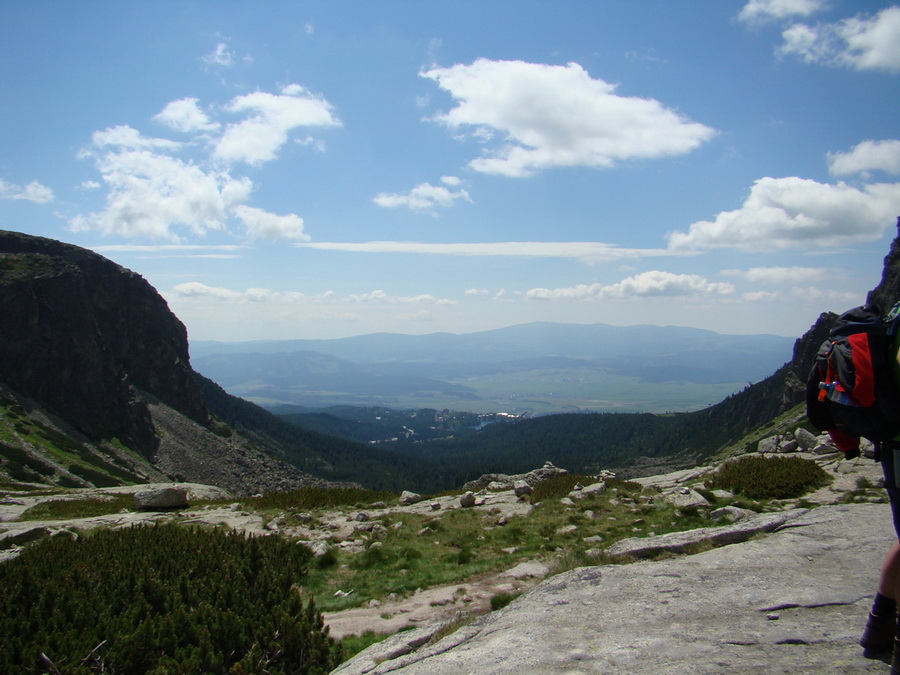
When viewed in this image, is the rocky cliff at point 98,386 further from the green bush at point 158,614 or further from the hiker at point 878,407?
the hiker at point 878,407

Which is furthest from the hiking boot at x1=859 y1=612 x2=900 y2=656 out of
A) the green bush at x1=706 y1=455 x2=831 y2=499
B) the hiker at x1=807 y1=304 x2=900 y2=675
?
the green bush at x1=706 y1=455 x2=831 y2=499

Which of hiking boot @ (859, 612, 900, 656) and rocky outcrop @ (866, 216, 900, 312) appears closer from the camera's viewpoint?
hiking boot @ (859, 612, 900, 656)

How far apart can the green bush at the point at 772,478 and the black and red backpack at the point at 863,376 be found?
49.9 feet

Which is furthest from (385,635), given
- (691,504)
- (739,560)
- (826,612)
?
(691,504)

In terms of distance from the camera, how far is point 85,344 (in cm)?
12625

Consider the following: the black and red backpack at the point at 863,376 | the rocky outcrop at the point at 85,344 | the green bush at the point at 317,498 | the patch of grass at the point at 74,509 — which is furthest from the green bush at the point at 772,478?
the rocky outcrop at the point at 85,344

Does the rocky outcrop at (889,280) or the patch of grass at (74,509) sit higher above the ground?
the rocky outcrop at (889,280)

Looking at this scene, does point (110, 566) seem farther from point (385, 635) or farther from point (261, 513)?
point (261, 513)

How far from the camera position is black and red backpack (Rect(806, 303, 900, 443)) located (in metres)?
5.27

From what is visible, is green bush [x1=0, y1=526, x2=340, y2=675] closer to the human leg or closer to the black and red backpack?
the human leg

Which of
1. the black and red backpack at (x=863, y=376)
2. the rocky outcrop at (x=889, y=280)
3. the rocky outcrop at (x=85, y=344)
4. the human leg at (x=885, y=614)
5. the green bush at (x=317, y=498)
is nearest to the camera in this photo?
the black and red backpack at (x=863, y=376)

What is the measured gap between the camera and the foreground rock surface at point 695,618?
19.5 feet

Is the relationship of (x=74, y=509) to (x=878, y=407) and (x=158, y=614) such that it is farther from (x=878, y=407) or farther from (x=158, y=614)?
(x=878, y=407)

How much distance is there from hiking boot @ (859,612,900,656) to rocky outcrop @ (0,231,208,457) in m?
139
